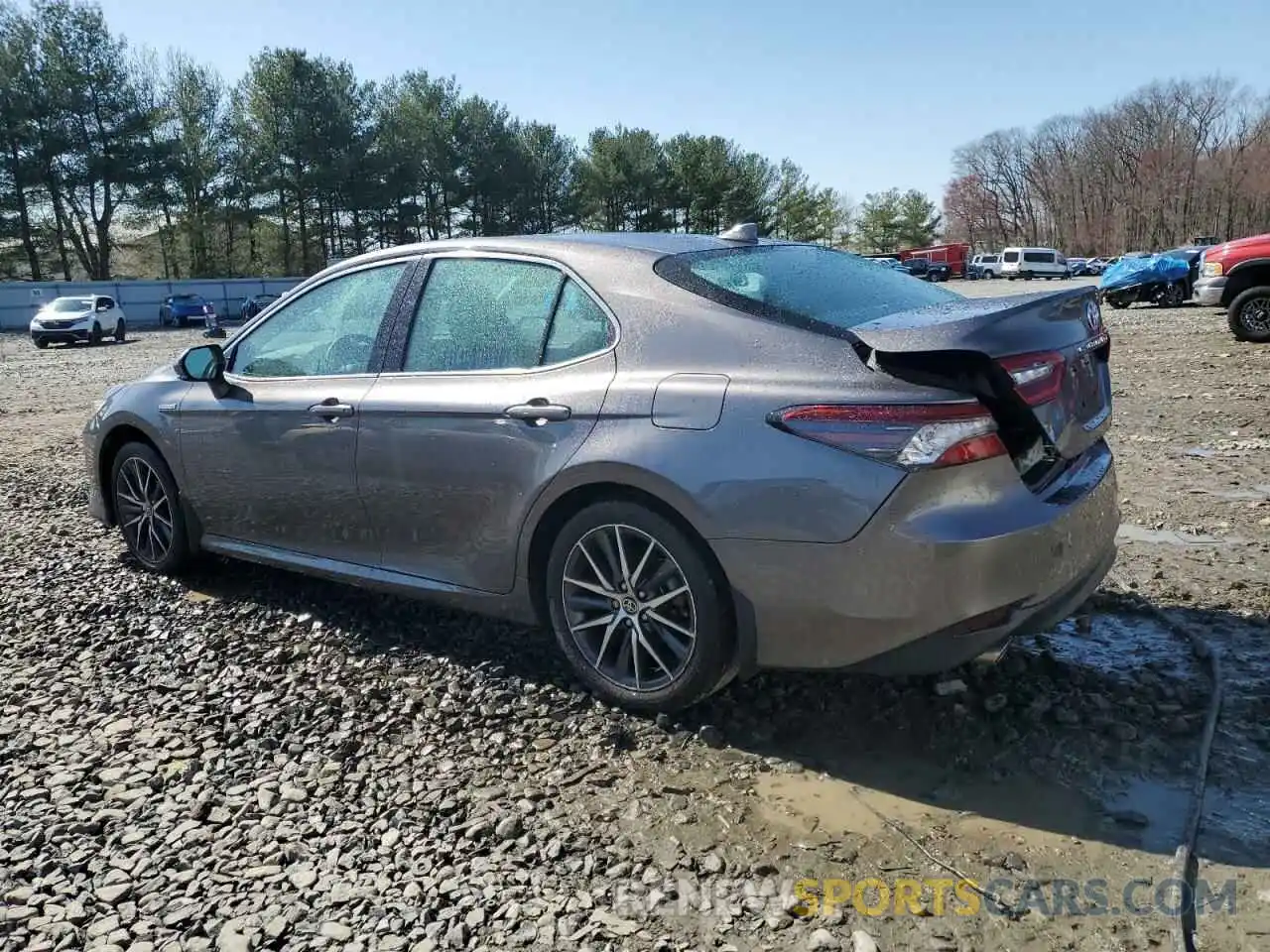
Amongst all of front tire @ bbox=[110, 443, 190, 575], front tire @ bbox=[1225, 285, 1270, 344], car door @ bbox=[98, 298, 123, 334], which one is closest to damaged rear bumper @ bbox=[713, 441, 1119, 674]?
front tire @ bbox=[110, 443, 190, 575]

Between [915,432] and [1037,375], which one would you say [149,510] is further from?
[1037,375]

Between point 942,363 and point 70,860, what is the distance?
2.76 metres

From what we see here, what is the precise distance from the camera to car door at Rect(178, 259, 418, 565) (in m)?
4.01

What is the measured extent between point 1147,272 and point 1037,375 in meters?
26.5

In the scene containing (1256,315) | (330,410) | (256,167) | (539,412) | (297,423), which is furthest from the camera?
(256,167)

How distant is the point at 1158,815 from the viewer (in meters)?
2.65

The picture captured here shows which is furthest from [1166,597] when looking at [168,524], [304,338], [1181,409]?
[1181,409]

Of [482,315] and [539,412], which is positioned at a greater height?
[482,315]

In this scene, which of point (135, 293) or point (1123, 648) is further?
point (135, 293)

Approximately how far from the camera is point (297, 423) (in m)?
4.13

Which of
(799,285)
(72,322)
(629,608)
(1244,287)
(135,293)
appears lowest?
(629,608)

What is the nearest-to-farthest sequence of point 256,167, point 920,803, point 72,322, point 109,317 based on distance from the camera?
point 920,803, point 72,322, point 109,317, point 256,167

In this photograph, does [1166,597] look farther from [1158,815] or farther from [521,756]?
[521,756]

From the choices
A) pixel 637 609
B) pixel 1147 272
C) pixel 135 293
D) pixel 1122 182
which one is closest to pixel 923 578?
pixel 637 609
